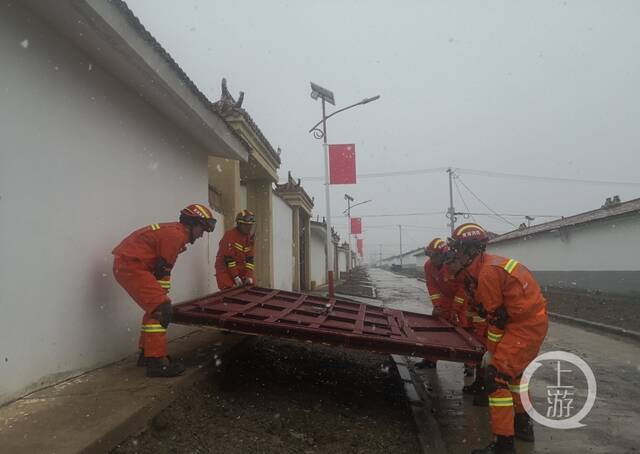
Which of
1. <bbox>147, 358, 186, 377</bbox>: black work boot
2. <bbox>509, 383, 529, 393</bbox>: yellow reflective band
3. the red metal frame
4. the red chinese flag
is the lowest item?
<bbox>509, 383, 529, 393</bbox>: yellow reflective band

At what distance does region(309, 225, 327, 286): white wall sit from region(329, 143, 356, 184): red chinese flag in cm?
950

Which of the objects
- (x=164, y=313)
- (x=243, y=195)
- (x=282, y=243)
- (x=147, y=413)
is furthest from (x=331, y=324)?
(x=282, y=243)

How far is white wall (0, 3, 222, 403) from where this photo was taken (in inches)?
118

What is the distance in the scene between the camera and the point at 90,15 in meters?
3.25

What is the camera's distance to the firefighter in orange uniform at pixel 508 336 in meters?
3.22

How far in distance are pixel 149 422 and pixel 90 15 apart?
2.98 m

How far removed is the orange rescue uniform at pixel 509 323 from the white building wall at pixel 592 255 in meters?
14.6

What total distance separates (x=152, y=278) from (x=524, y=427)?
343cm

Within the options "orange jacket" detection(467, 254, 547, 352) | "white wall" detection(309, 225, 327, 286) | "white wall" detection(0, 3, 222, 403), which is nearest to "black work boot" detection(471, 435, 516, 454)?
"orange jacket" detection(467, 254, 547, 352)

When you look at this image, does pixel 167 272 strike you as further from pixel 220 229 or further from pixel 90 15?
pixel 220 229

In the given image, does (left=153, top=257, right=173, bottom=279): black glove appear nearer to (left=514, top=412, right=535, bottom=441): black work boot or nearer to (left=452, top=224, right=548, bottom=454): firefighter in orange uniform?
(left=452, top=224, right=548, bottom=454): firefighter in orange uniform

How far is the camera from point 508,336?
3398mm

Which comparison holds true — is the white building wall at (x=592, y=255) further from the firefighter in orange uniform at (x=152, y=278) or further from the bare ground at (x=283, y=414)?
the firefighter in orange uniform at (x=152, y=278)

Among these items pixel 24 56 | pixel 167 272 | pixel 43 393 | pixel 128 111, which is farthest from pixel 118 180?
pixel 43 393
